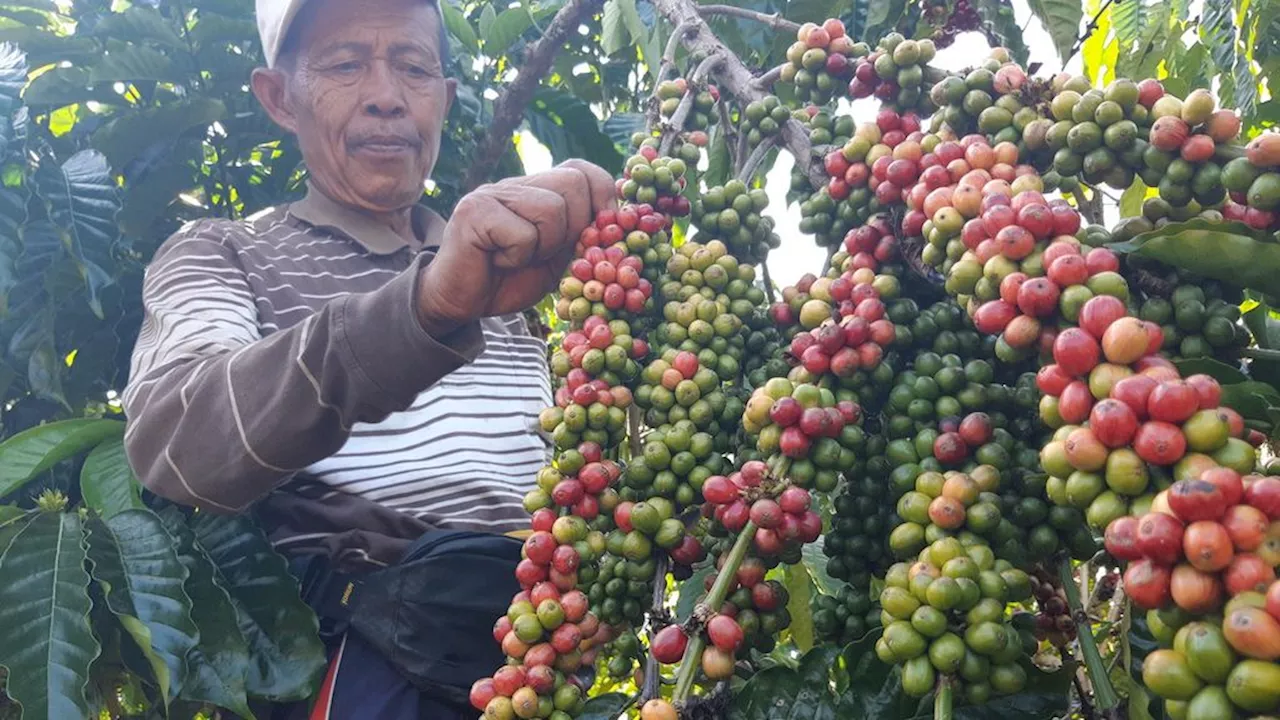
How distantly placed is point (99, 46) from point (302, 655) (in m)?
1.76

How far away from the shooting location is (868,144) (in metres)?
1.24

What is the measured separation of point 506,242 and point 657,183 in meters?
0.23

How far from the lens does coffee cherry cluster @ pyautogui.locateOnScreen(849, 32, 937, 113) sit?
4.17 feet

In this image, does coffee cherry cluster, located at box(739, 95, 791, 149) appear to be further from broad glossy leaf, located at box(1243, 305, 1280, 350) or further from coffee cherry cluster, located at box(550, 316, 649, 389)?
broad glossy leaf, located at box(1243, 305, 1280, 350)

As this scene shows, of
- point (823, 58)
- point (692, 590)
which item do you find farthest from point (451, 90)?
point (692, 590)

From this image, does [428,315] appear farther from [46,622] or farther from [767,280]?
[46,622]

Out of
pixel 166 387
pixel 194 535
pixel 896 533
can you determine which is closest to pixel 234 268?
pixel 166 387

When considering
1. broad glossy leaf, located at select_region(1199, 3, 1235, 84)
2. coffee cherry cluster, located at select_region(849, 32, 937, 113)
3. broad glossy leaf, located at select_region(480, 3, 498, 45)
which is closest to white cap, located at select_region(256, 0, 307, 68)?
broad glossy leaf, located at select_region(480, 3, 498, 45)

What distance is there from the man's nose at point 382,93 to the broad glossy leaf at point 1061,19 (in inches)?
53.4

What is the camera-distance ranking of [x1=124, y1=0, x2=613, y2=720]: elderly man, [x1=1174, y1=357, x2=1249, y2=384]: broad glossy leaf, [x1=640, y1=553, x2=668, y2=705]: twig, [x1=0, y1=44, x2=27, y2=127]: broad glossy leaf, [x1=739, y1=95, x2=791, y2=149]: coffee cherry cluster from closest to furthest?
[x1=1174, y1=357, x2=1249, y2=384]: broad glossy leaf < [x1=640, y1=553, x2=668, y2=705]: twig < [x1=739, y1=95, x2=791, y2=149]: coffee cherry cluster < [x1=124, y1=0, x2=613, y2=720]: elderly man < [x1=0, y1=44, x2=27, y2=127]: broad glossy leaf

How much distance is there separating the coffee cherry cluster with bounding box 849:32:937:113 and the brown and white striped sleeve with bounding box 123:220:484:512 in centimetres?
67

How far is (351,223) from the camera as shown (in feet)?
7.63

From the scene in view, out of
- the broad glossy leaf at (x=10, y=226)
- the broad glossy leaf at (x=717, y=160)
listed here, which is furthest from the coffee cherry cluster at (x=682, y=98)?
the broad glossy leaf at (x=10, y=226)

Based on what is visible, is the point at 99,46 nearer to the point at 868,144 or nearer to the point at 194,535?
the point at 194,535
